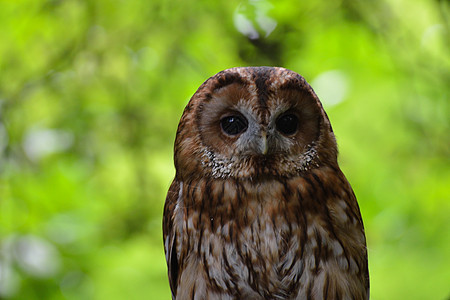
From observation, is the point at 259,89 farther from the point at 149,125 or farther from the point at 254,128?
the point at 149,125

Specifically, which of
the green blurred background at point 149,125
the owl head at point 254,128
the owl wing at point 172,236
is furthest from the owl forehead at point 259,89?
the green blurred background at point 149,125

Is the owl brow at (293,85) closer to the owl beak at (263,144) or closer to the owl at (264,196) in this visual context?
the owl at (264,196)

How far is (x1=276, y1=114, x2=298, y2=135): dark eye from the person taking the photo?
153cm

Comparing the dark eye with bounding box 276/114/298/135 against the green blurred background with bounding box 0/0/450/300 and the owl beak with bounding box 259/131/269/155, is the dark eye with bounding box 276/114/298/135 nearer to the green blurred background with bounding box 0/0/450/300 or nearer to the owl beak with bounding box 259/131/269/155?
the owl beak with bounding box 259/131/269/155

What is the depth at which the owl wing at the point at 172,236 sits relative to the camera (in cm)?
167

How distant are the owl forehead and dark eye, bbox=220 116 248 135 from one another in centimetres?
4

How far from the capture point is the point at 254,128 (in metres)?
1.46

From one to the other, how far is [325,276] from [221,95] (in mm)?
585

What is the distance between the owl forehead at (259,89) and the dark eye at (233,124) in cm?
4

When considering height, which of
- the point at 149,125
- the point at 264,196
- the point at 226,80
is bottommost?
the point at 264,196

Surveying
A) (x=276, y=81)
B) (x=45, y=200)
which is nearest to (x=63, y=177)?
(x=45, y=200)

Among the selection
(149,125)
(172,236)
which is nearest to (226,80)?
(172,236)

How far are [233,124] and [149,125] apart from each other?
145 centimetres

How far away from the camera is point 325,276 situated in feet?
5.05
